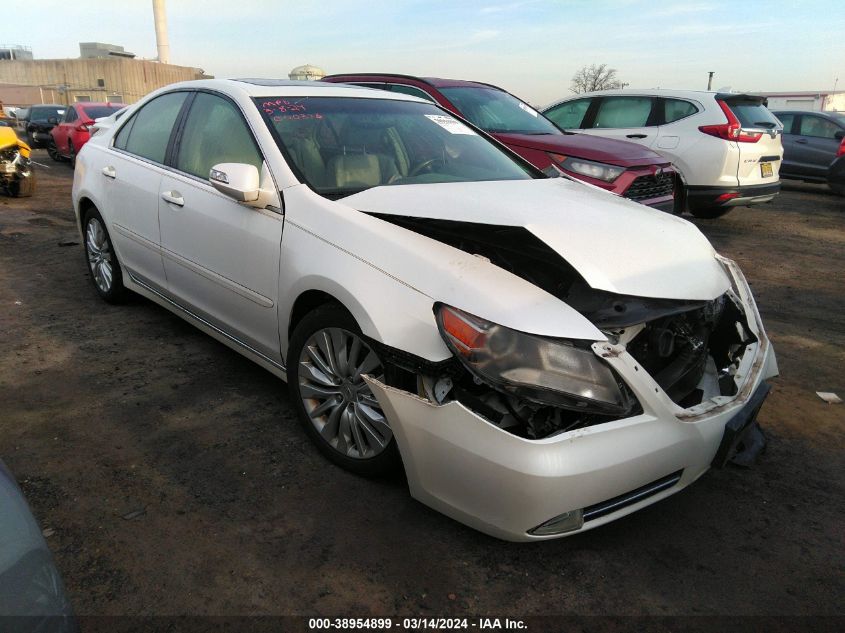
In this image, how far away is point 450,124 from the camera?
12.4 feet

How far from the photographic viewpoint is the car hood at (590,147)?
6078mm

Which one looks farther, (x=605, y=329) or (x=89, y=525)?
(x=89, y=525)

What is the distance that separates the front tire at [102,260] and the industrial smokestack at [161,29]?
6224 cm

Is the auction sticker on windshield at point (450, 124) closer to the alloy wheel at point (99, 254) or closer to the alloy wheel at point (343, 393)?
the alloy wheel at point (343, 393)

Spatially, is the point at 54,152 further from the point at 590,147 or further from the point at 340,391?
the point at 340,391

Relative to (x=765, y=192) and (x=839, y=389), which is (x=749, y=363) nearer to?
(x=839, y=389)

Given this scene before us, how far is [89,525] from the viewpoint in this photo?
2.39 meters

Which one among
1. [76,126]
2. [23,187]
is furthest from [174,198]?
[76,126]

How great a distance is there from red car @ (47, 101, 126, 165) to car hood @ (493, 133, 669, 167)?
434 inches

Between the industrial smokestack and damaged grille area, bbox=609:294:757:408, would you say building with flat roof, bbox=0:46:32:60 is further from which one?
damaged grille area, bbox=609:294:757:408

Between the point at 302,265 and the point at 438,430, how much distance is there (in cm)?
97

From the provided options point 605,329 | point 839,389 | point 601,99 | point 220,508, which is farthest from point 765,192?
point 220,508

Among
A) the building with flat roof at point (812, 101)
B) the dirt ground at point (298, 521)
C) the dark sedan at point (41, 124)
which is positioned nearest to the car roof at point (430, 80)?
the dirt ground at point (298, 521)

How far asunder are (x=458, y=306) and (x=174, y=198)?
6.80 ft
